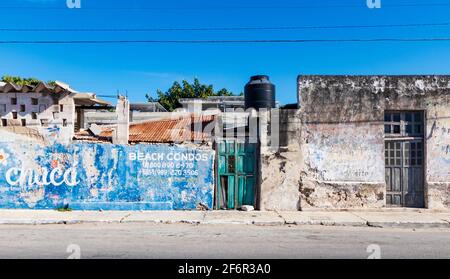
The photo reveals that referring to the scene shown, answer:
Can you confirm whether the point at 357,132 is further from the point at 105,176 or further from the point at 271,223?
the point at 105,176

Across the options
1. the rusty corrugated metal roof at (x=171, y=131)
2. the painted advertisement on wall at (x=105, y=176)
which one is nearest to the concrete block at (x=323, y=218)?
the painted advertisement on wall at (x=105, y=176)

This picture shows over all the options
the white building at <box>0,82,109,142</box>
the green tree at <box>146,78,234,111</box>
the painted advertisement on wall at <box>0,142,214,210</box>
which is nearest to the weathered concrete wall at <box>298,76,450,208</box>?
the painted advertisement on wall at <box>0,142,214,210</box>

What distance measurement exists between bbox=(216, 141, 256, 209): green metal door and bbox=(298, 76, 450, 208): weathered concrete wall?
1585 mm

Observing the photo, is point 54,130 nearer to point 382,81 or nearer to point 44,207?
point 44,207

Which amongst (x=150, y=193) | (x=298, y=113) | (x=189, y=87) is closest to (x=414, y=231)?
(x=298, y=113)

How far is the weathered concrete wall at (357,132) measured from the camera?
12758 millimetres

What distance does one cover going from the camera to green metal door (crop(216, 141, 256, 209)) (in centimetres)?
1285

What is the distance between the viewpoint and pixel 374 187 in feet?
41.7

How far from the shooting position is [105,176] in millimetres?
12695

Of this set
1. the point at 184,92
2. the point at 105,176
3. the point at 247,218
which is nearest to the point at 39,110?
the point at 105,176

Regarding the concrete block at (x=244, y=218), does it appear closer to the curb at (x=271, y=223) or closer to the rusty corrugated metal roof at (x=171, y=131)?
the curb at (x=271, y=223)
